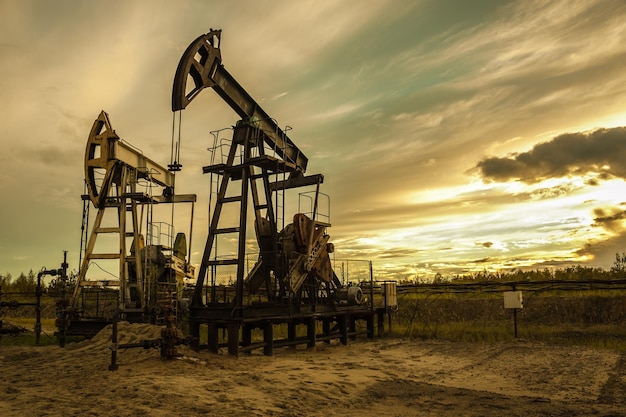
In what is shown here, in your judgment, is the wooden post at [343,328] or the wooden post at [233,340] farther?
the wooden post at [343,328]

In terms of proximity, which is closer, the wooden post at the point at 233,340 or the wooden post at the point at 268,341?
the wooden post at the point at 233,340

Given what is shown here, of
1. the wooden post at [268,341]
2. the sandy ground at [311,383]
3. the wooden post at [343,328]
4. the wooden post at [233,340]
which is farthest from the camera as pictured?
the wooden post at [343,328]

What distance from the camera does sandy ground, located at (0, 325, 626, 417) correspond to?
724 centimetres

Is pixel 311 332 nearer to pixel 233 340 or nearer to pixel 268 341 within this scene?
pixel 268 341

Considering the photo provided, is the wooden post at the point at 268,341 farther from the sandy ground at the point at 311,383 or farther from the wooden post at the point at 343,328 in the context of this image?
the wooden post at the point at 343,328

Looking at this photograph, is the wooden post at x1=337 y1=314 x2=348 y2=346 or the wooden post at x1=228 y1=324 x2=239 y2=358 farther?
the wooden post at x1=337 y1=314 x2=348 y2=346

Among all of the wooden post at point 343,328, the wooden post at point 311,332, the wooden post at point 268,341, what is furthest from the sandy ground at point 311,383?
the wooden post at point 343,328

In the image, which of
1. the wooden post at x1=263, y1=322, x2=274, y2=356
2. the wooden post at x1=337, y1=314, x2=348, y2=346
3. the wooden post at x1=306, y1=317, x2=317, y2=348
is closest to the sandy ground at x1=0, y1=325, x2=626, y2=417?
the wooden post at x1=263, y1=322, x2=274, y2=356

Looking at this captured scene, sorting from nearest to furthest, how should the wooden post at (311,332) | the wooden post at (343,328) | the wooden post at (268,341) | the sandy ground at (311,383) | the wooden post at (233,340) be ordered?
1. the sandy ground at (311,383)
2. the wooden post at (233,340)
3. the wooden post at (268,341)
4. the wooden post at (311,332)
5. the wooden post at (343,328)

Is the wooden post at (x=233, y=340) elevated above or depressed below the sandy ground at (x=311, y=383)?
above

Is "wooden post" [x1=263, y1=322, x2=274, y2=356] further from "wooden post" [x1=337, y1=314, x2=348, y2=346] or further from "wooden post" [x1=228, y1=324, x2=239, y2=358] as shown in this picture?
"wooden post" [x1=337, y1=314, x2=348, y2=346]

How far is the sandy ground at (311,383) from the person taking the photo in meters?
7.24

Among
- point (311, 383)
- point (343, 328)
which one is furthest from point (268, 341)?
point (311, 383)

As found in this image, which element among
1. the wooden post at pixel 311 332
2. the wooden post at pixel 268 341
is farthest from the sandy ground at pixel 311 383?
the wooden post at pixel 311 332
